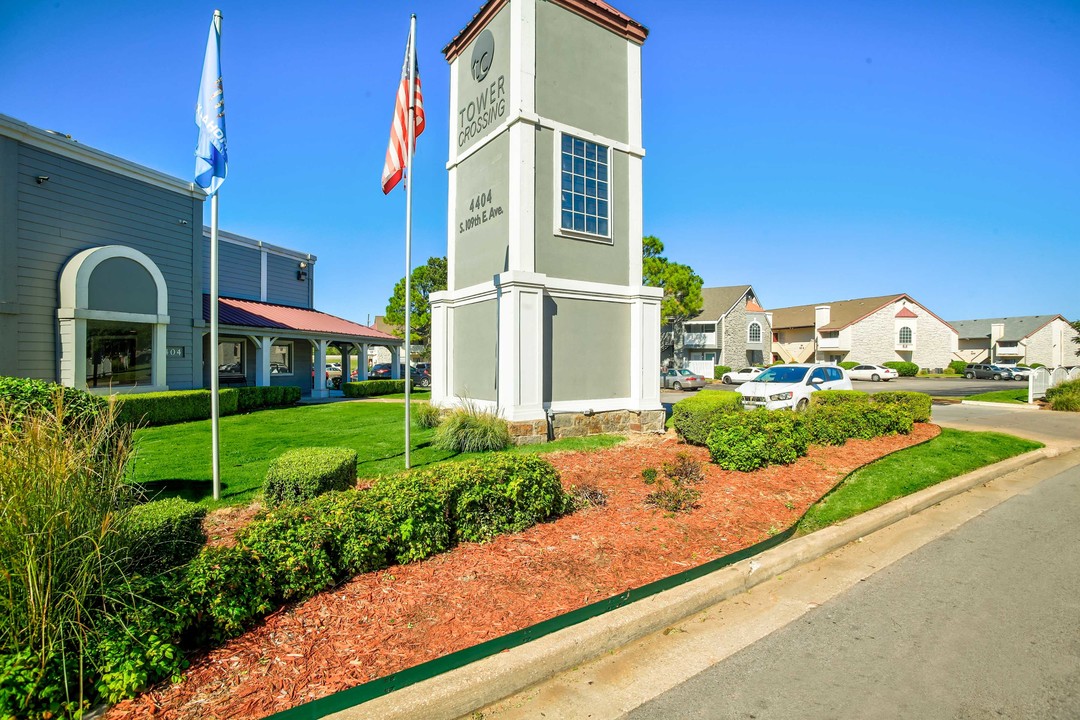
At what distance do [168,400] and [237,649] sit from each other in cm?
1373

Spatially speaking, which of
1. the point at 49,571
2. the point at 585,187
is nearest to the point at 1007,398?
the point at 585,187

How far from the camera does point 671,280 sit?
3597 centimetres

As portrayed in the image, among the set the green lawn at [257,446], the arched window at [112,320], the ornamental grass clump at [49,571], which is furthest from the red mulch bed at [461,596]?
the arched window at [112,320]

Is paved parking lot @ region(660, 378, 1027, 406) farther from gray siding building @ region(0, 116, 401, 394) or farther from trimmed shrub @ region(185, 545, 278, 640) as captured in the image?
trimmed shrub @ region(185, 545, 278, 640)

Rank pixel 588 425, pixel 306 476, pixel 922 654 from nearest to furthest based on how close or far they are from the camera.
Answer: pixel 922 654, pixel 306 476, pixel 588 425

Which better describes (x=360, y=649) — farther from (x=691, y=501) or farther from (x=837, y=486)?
(x=837, y=486)

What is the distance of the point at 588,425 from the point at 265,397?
12.5 metres

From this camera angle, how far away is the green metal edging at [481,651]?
270 cm

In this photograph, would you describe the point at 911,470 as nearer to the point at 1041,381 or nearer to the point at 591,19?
the point at 591,19

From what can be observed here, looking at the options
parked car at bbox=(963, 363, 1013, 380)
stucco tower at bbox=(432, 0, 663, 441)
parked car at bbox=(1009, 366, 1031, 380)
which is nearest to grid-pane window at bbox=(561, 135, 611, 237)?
stucco tower at bbox=(432, 0, 663, 441)

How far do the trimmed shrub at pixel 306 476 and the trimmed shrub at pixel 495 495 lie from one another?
3.86ft

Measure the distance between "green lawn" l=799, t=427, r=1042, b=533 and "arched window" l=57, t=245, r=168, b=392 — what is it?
1683 centimetres

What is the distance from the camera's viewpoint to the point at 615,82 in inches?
495

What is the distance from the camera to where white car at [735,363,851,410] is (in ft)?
48.0
